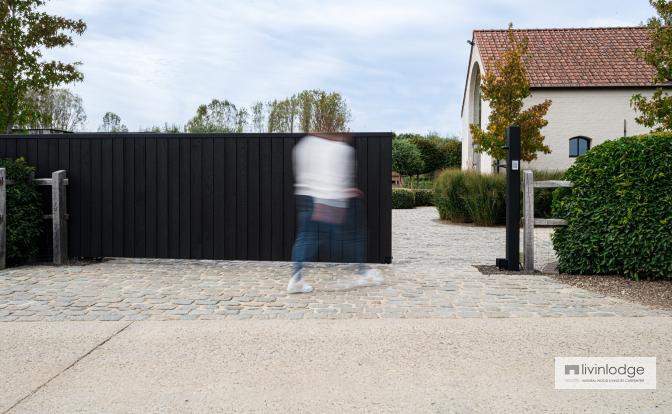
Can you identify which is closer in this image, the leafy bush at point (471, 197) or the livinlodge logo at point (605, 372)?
the livinlodge logo at point (605, 372)

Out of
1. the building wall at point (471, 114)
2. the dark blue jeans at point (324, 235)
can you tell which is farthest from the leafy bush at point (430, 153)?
the dark blue jeans at point (324, 235)

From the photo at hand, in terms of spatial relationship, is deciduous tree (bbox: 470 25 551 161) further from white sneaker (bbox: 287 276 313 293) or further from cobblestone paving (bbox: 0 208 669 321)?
white sneaker (bbox: 287 276 313 293)

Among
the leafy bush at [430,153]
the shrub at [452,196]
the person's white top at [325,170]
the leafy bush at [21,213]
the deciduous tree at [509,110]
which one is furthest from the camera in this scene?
the leafy bush at [430,153]

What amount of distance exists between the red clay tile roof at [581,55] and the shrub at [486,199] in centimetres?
758

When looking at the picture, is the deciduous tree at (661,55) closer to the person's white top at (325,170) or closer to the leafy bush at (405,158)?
the person's white top at (325,170)

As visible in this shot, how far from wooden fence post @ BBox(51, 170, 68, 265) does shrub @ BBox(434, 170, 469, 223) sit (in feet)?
39.5

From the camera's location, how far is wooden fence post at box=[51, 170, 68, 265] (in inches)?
332

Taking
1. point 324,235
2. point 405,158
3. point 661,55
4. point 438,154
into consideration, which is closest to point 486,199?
point 661,55

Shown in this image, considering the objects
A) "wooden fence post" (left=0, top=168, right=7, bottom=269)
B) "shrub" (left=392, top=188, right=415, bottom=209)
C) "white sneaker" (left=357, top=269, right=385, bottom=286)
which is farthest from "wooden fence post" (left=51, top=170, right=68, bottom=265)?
"shrub" (left=392, top=188, right=415, bottom=209)

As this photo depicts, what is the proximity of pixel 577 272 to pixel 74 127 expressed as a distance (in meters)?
37.6

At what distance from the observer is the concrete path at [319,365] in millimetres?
3203

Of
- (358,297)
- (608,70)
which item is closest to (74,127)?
(608,70)

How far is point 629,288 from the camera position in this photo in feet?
21.2

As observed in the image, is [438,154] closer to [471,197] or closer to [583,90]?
[583,90]
